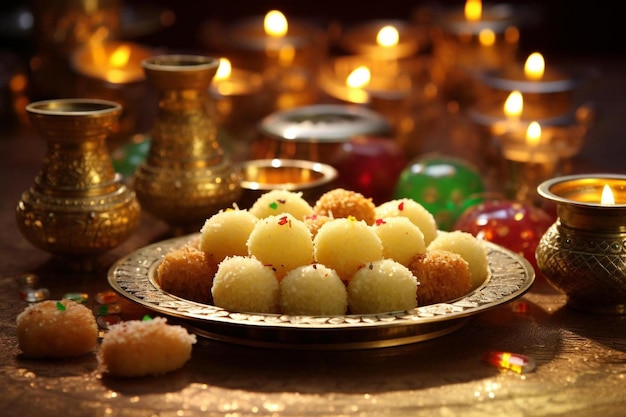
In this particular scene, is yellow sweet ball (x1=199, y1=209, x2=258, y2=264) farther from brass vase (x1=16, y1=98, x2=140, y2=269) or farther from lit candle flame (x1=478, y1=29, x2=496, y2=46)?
lit candle flame (x1=478, y1=29, x2=496, y2=46)

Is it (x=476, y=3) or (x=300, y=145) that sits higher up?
(x=476, y=3)

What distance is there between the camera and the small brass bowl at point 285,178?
4.59 feet

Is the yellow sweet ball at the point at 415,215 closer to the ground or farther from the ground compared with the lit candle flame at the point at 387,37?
closer to the ground

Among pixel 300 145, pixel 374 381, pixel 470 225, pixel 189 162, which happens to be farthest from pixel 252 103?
pixel 374 381

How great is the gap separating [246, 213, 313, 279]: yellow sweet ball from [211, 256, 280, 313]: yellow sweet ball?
1 centimetres

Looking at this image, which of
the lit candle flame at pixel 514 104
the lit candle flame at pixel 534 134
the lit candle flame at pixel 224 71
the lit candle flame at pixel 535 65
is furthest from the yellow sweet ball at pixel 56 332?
the lit candle flame at pixel 535 65

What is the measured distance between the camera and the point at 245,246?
3.57ft

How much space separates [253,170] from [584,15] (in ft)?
5.62

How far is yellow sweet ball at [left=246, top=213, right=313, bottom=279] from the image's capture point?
1.03m

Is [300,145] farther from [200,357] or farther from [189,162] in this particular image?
[200,357]

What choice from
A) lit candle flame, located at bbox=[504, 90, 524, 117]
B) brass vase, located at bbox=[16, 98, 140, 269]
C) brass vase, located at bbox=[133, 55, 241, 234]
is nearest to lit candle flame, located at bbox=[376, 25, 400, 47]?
lit candle flame, located at bbox=[504, 90, 524, 117]

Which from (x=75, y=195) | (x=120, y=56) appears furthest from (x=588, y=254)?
(x=120, y=56)

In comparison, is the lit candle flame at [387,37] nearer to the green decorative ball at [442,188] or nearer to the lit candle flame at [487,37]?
the lit candle flame at [487,37]

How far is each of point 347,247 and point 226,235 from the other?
0.13m
